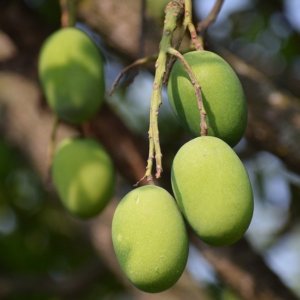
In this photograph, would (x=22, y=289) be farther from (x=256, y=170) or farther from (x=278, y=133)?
(x=278, y=133)

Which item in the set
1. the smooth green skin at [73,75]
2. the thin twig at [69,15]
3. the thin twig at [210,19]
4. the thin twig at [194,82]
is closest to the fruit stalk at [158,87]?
the thin twig at [194,82]

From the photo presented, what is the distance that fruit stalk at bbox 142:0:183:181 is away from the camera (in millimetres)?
1076

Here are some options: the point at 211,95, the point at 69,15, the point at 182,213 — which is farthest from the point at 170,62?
the point at 69,15

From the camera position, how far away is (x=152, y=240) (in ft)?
3.46

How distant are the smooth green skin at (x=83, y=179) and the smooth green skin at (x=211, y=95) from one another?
46 cm

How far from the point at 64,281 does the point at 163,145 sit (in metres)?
0.56

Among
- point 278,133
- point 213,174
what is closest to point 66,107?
point 278,133

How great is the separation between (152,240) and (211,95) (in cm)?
21

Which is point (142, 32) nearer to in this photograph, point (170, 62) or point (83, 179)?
point (83, 179)

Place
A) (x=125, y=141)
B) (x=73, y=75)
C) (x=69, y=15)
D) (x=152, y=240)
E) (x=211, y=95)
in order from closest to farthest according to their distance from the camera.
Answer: (x=152, y=240), (x=211, y=95), (x=73, y=75), (x=69, y=15), (x=125, y=141)

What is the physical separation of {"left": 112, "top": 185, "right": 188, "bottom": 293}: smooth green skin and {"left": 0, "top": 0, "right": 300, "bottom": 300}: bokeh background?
1.44 ft

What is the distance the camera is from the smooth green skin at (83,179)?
1.59 metres

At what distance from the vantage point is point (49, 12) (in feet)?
7.58

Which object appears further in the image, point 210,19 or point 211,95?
point 210,19
